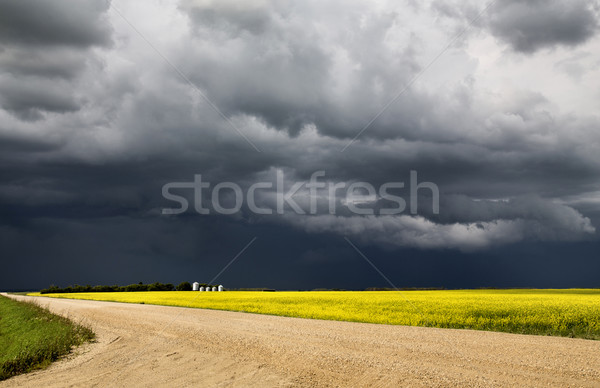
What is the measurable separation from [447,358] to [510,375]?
7.69 ft

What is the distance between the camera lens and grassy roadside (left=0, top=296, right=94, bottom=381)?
1509 centimetres

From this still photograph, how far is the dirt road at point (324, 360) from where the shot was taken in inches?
483

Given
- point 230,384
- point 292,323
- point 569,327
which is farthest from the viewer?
point 292,323

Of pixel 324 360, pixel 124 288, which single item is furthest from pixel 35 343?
pixel 124 288

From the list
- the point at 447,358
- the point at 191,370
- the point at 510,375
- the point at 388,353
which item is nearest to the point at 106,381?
the point at 191,370

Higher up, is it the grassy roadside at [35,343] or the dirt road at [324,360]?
the dirt road at [324,360]

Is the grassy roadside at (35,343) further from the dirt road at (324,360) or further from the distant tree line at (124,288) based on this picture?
the distant tree line at (124,288)

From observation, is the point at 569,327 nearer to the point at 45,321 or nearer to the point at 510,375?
the point at 510,375

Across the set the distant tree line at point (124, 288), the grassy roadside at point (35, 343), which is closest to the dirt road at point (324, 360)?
the grassy roadside at point (35, 343)

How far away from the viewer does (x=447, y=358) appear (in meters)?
14.5

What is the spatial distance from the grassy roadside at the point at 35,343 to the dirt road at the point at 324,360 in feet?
A: 2.37

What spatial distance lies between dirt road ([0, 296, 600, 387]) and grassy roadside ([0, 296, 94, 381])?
0.72m

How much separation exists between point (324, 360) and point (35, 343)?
12.9 metres

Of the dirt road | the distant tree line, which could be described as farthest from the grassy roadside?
the distant tree line
